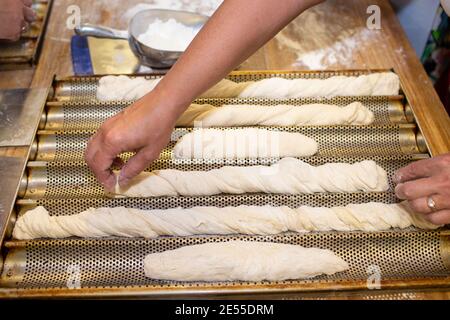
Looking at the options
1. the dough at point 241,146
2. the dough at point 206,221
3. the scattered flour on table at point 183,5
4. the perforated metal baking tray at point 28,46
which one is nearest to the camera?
the dough at point 206,221

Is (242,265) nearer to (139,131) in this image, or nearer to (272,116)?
(139,131)

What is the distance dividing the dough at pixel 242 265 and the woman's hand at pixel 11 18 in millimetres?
1464

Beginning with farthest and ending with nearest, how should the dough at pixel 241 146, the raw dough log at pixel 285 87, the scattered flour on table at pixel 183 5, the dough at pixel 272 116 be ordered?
the scattered flour on table at pixel 183 5 → the raw dough log at pixel 285 87 → the dough at pixel 272 116 → the dough at pixel 241 146

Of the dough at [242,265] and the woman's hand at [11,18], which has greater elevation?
the woman's hand at [11,18]

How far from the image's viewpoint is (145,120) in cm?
137

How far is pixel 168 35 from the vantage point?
7.76ft

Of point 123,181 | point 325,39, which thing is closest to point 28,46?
point 123,181

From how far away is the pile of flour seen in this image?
2301 mm

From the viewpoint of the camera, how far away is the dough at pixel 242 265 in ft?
5.08

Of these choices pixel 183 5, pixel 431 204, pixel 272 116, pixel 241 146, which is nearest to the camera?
pixel 431 204

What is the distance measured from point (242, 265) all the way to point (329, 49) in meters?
1.51

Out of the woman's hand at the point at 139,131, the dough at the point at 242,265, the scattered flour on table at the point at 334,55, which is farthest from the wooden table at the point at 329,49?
the woman's hand at the point at 139,131

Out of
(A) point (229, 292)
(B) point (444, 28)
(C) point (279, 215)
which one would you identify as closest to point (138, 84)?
(C) point (279, 215)

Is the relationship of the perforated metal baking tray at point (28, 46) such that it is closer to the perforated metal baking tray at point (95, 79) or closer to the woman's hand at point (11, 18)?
the woman's hand at point (11, 18)
